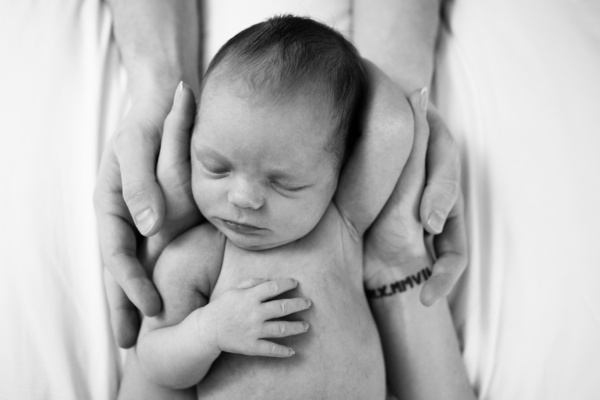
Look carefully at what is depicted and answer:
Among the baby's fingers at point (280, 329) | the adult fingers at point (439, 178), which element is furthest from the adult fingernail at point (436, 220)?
the baby's fingers at point (280, 329)

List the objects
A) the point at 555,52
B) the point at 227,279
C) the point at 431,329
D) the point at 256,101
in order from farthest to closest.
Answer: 1. the point at 555,52
2. the point at 431,329
3. the point at 227,279
4. the point at 256,101

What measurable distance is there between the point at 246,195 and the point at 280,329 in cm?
23

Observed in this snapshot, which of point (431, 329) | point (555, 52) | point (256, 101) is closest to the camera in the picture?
point (256, 101)

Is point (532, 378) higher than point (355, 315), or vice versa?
point (355, 315)

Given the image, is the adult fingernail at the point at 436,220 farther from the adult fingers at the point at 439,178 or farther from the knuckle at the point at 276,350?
the knuckle at the point at 276,350

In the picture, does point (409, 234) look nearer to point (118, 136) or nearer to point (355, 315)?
point (355, 315)

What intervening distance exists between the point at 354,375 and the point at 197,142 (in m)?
0.50

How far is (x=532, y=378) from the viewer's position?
1039mm

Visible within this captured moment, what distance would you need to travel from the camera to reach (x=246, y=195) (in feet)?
2.82

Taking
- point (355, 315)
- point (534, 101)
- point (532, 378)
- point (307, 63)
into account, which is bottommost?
point (532, 378)

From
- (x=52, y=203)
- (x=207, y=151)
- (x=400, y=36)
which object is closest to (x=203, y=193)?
(x=207, y=151)

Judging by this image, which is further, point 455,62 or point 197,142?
point 455,62

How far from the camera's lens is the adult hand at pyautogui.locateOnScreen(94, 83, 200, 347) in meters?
0.94

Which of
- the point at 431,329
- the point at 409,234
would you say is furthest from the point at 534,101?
the point at 431,329
